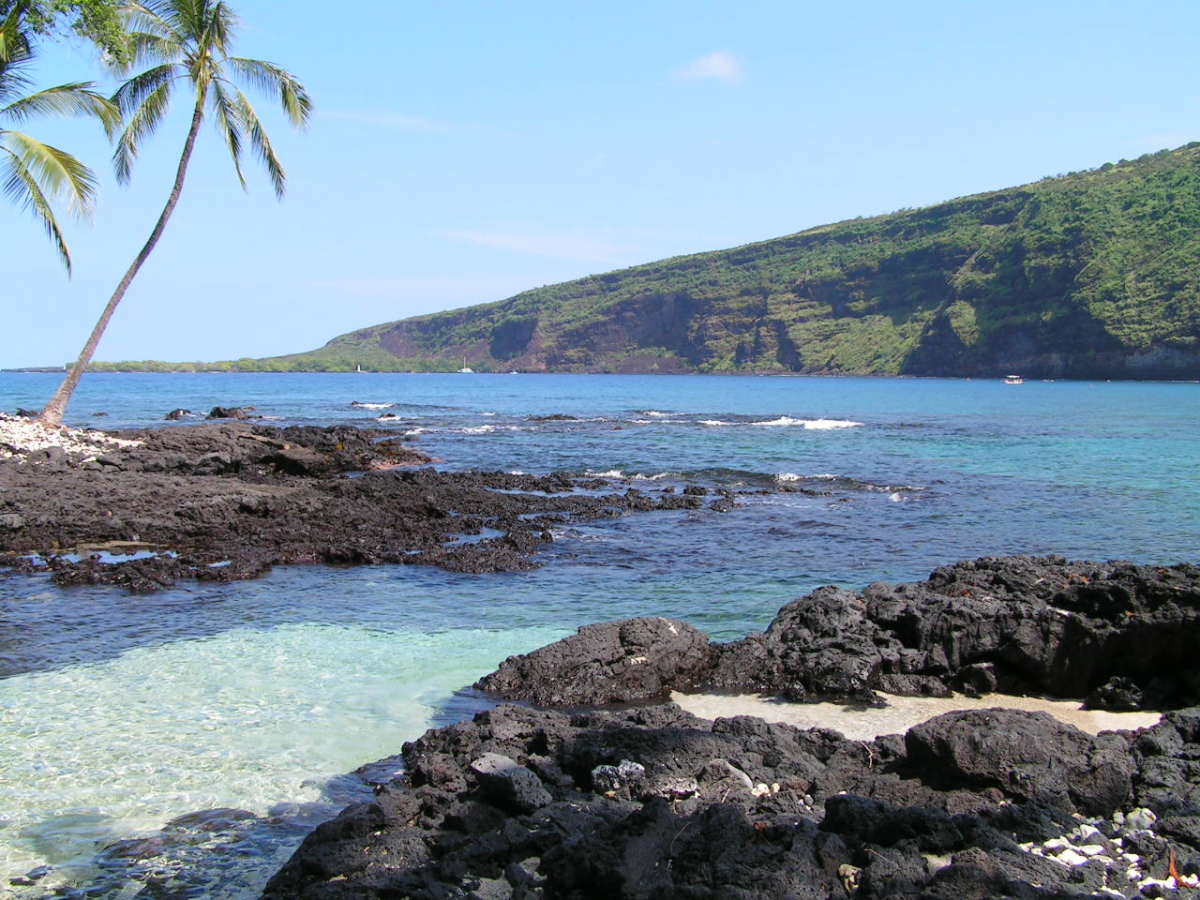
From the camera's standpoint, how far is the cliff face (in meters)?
113

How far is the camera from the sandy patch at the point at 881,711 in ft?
27.6

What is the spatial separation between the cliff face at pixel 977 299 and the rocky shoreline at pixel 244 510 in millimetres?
106357

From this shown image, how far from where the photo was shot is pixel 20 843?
19.7ft

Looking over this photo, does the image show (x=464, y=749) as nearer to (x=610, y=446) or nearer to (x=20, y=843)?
(x=20, y=843)

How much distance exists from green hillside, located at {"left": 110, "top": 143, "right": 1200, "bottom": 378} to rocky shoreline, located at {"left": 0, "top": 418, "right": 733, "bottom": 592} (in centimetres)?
10645

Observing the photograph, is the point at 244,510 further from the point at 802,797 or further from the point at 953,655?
the point at 802,797

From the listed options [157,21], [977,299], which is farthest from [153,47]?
[977,299]

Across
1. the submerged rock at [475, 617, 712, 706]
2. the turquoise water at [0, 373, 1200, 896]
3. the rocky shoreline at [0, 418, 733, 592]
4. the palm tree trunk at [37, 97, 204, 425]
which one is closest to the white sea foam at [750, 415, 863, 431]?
the turquoise water at [0, 373, 1200, 896]

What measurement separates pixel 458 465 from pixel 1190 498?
64.2ft

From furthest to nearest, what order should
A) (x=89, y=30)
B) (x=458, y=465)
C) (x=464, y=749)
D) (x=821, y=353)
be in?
(x=821, y=353) < (x=458, y=465) < (x=89, y=30) < (x=464, y=749)

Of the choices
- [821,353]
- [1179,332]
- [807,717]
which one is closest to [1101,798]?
[807,717]

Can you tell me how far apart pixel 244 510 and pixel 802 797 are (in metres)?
13.9

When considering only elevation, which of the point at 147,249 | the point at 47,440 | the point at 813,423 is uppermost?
the point at 147,249

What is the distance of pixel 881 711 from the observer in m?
8.79
